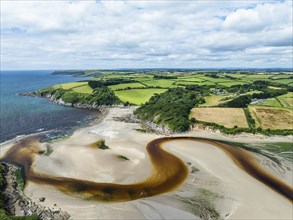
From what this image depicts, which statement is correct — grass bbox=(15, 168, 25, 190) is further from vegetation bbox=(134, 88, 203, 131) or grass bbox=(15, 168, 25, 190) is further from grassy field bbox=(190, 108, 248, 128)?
grassy field bbox=(190, 108, 248, 128)

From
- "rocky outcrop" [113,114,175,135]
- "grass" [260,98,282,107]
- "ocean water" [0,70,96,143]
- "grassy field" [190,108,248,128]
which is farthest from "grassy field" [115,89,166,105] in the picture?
"grass" [260,98,282,107]

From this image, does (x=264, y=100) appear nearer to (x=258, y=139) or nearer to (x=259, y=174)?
(x=258, y=139)

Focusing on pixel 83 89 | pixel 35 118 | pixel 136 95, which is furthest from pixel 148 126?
pixel 83 89

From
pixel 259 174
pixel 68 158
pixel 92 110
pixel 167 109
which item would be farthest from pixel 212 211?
pixel 92 110

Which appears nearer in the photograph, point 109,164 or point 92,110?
point 109,164

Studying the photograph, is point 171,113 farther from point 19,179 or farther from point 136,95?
point 136,95
